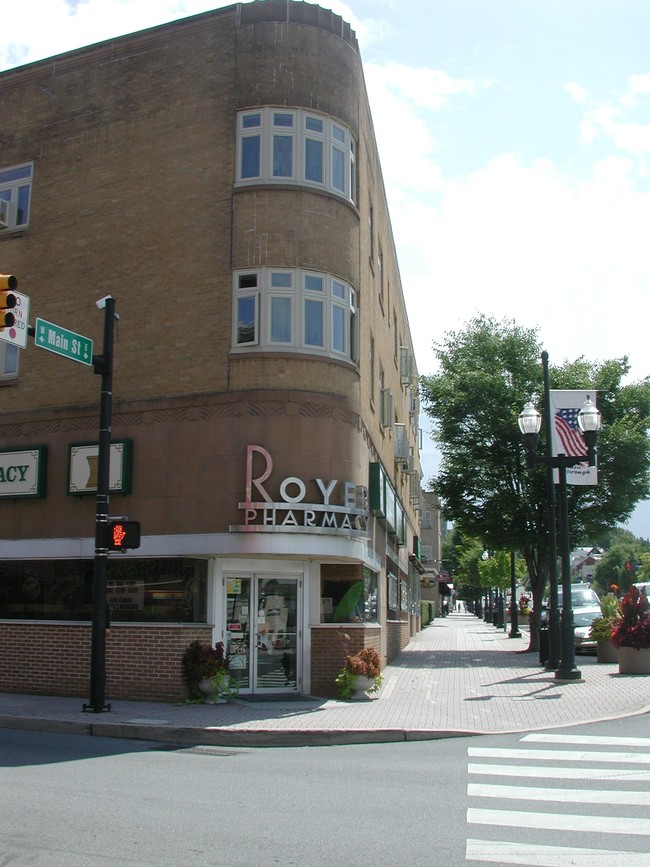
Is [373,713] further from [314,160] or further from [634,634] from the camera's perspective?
[314,160]

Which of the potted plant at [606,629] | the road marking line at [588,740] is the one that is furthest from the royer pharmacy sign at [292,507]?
the potted plant at [606,629]

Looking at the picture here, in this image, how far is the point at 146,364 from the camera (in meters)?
16.6

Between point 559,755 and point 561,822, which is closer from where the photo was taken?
point 561,822

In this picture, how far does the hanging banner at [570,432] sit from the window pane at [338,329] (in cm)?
563

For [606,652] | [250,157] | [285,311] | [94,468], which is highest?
[250,157]

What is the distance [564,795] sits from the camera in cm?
842

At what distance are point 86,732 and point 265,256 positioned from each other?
8.66m

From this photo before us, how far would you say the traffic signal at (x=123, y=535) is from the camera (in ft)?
44.4

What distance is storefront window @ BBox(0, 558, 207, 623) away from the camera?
1559 centimetres

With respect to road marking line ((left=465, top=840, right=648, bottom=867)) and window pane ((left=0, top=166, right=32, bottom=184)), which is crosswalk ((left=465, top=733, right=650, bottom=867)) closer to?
road marking line ((left=465, top=840, right=648, bottom=867))

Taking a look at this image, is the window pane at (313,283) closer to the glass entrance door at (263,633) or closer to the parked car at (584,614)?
the glass entrance door at (263,633)

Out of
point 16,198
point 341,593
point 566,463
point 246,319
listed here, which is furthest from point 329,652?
point 16,198

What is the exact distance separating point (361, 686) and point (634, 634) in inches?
266

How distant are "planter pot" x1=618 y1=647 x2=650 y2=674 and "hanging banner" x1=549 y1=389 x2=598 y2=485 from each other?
3.62 m
